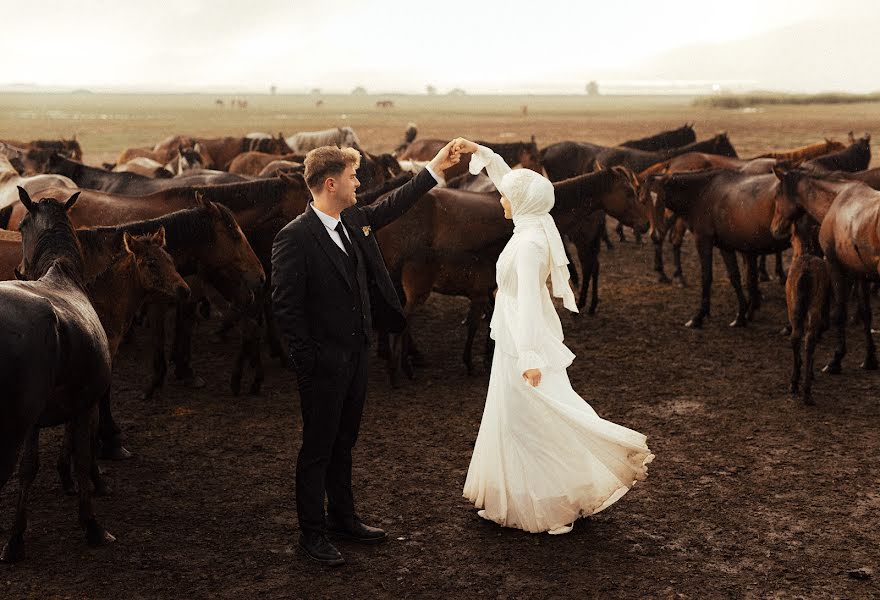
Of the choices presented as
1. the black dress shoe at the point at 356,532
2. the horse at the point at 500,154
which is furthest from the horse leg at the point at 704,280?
the black dress shoe at the point at 356,532

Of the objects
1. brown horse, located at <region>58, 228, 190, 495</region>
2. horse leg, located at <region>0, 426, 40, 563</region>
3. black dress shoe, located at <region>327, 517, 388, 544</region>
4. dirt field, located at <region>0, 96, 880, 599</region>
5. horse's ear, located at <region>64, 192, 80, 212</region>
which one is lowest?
dirt field, located at <region>0, 96, 880, 599</region>

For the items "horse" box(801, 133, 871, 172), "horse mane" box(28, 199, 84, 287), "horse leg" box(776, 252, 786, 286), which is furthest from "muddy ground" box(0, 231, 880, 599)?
"horse" box(801, 133, 871, 172)

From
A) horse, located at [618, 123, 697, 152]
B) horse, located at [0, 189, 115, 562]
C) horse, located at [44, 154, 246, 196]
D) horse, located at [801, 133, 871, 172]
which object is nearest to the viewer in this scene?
horse, located at [0, 189, 115, 562]

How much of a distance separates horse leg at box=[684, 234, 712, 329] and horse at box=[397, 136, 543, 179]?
3.99 metres

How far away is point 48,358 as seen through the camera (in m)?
4.70

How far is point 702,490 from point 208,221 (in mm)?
4619

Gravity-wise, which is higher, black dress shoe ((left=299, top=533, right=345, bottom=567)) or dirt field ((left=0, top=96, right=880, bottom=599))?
black dress shoe ((left=299, top=533, right=345, bottom=567))

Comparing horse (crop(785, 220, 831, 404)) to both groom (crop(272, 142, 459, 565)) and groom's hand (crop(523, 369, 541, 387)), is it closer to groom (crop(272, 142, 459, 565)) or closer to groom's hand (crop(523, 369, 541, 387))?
groom's hand (crop(523, 369, 541, 387))

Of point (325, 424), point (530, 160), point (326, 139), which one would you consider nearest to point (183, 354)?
point (325, 424)

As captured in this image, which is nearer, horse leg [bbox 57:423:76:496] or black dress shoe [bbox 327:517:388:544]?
black dress shoe [bbox 327:517:388:544]

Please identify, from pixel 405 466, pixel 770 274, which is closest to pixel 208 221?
pixel 405 466

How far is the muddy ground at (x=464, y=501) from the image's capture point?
506 cm

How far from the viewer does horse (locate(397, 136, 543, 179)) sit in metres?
17.3

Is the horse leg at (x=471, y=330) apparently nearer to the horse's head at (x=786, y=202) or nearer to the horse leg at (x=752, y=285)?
the horse's head at (x=786, y=202)
